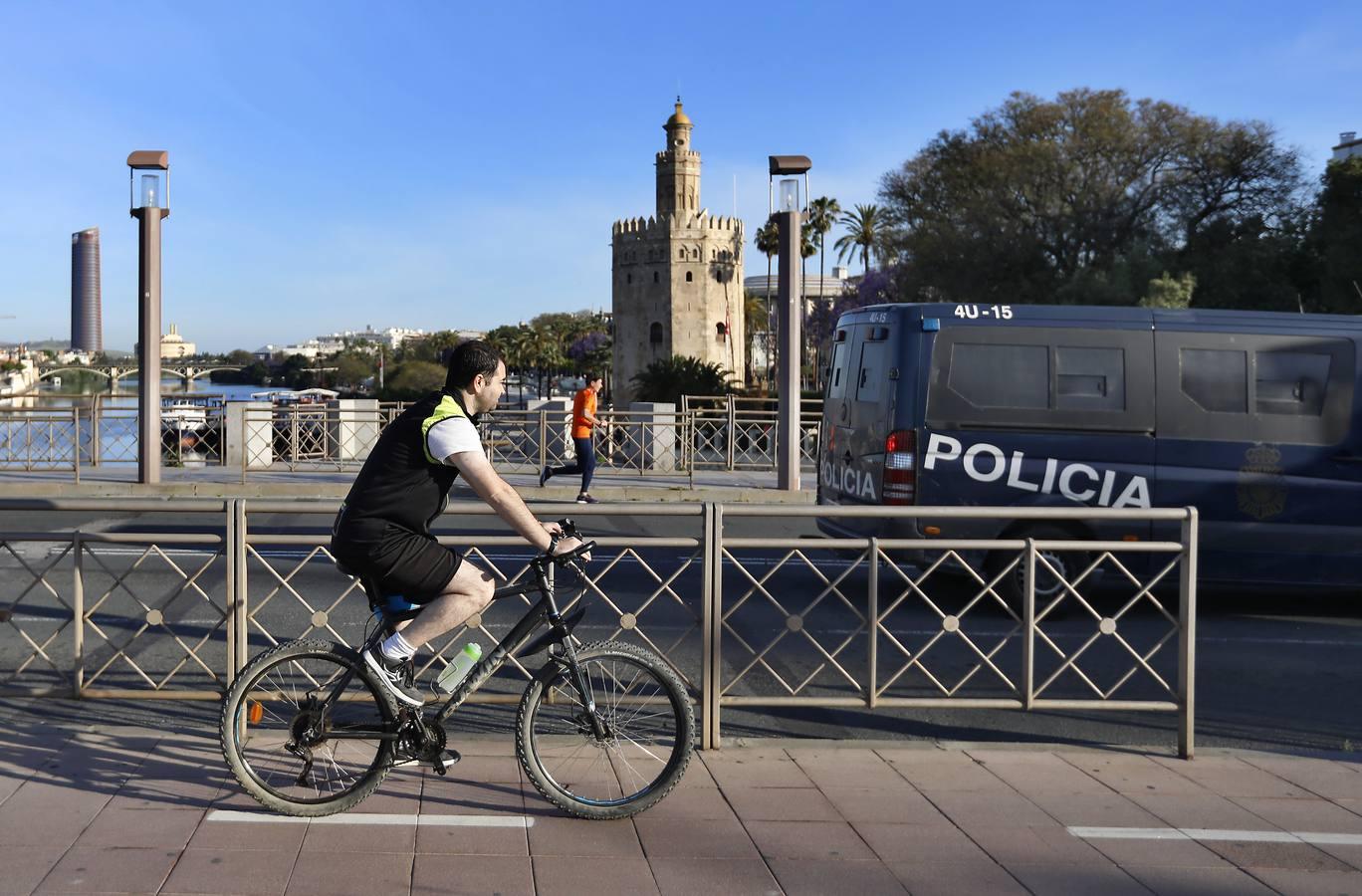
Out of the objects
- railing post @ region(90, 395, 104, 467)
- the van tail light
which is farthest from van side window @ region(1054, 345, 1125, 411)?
railing post @ region(90, 395, 104, 467)

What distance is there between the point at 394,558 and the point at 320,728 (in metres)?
0.75

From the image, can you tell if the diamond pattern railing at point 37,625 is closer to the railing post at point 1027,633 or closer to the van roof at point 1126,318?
the railing post at point 1027,633

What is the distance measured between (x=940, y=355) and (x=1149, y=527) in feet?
6.49

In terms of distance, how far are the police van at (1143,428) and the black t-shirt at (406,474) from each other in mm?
5558

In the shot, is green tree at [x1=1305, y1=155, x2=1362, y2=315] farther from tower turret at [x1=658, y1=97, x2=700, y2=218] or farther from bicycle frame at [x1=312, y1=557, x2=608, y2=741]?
tower turret at [x1=658, y1=97, x2=700, y2=218]

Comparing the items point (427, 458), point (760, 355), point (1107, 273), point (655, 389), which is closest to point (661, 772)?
point (427, 458)

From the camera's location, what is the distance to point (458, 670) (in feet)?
15.6

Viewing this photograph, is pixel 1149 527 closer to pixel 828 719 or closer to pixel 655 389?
pixel 828 719

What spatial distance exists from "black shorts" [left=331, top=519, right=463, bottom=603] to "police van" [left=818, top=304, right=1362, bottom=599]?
5.52 meters

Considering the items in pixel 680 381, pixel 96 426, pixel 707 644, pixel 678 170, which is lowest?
pixel 707 644

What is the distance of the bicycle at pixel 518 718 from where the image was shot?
4668 millimetres

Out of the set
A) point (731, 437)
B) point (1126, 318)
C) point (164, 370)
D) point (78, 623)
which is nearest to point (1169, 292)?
point (731, 437)

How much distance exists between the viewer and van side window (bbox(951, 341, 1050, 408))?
960 cm

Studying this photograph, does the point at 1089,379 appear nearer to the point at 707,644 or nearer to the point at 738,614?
the point at 738,614
